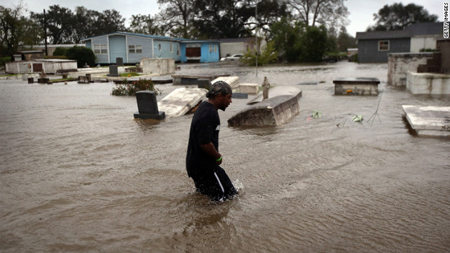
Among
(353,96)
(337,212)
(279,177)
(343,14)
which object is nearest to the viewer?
(337,212)

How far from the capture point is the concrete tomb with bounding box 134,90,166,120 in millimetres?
10430

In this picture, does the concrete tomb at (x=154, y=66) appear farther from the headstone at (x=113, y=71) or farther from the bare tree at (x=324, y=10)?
the bare tree at (x=324, y=10)

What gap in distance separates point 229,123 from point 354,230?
5.81 meters

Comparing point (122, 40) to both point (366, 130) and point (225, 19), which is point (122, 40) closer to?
point (225, 19)

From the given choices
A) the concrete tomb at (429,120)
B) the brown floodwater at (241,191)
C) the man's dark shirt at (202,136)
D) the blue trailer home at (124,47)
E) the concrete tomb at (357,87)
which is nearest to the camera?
the brown floodwater at (241,191)

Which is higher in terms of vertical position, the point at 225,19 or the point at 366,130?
the point at 225,19

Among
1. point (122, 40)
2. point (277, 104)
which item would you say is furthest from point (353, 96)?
point (122, 40)

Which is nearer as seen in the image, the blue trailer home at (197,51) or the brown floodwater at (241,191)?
the brown floodwater at (241,191)

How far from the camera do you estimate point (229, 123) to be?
9570 millimetres

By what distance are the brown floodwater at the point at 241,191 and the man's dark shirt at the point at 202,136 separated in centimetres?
53

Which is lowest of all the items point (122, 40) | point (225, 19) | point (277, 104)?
point (277, 104)

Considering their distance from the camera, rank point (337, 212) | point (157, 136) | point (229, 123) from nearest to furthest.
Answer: point (337, 212)
point (157, 136)
point (229, 123)

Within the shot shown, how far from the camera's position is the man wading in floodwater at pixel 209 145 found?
4242mm

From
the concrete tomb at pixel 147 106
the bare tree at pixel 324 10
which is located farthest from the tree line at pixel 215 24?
the concrete tomb at pixel 147 106
